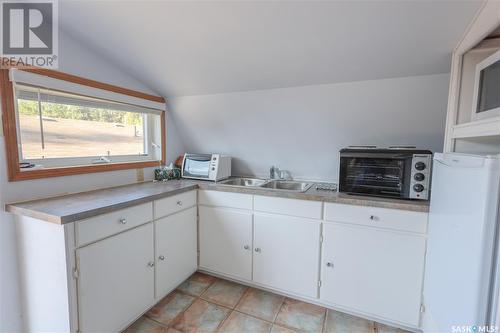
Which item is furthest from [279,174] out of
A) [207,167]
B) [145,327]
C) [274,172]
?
[145,327]

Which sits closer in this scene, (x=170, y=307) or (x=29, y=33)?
(x=29, y=33)

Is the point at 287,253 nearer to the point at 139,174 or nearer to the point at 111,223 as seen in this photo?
the point at 111,223

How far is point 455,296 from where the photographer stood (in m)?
0.96

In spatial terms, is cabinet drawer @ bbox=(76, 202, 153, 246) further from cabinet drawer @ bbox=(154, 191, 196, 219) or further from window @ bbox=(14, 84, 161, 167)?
window @ bbox=(14, 84, 161, 167)

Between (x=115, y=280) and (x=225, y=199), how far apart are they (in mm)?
967

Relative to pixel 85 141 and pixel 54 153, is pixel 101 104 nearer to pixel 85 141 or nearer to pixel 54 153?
pixel 85 141

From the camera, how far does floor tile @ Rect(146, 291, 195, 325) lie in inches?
68.2

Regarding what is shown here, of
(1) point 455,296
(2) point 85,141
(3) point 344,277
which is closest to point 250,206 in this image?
(3) point 344,277

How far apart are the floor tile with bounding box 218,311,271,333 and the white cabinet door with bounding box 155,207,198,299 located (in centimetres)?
56

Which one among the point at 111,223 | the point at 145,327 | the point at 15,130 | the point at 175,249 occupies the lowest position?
the point at 145,327

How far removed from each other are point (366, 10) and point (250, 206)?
151 cm

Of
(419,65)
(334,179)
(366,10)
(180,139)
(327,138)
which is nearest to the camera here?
(366,10)

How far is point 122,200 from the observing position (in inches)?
60.4

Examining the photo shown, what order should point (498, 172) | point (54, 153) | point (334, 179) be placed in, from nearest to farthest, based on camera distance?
point (498, 172) → point (54, 153) → point (334, 179)
